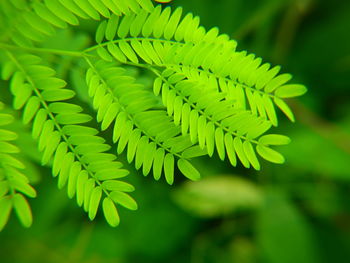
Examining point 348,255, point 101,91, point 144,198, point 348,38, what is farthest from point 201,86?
point 348,38

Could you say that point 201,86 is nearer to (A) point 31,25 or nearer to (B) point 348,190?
(A) point 31,25

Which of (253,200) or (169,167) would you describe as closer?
(169,167)

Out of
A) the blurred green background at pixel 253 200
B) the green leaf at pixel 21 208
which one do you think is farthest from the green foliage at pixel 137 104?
the blurred green background at pixel 253 200

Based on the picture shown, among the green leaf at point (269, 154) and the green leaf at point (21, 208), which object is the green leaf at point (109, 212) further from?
the green leaf at point (269, 154)

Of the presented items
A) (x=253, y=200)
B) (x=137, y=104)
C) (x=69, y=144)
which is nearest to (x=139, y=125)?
(x=137, y=104)

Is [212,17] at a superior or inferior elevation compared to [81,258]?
superior

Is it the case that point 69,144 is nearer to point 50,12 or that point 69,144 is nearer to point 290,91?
point 50,12
